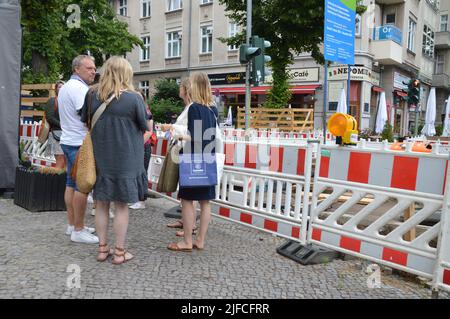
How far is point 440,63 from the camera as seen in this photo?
42.8m

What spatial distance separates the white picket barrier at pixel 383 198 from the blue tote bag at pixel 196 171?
3.65 feet

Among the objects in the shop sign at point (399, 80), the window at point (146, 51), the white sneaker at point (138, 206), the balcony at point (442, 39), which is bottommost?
the white sneaker at point (138, 206)

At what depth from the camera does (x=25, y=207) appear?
6219 millimetres

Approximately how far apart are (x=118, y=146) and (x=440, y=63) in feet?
149

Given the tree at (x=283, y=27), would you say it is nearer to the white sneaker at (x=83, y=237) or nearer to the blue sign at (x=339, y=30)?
the blue sign at (x=339, y=30)

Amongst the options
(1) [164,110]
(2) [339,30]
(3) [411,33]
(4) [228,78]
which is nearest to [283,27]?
(1) [164,110]

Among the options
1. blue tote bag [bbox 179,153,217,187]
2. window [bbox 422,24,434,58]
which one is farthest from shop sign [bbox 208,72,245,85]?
blue tote bag [bbox 179,153,217,187]

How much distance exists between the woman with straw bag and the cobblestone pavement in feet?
1.37

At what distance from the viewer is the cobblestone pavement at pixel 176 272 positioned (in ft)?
11.1

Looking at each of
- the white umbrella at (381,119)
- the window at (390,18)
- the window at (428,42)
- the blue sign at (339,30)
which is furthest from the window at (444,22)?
the blue sign at (339,30)

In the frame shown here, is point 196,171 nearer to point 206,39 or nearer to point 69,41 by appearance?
point 69,41

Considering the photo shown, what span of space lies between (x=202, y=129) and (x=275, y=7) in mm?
15753
